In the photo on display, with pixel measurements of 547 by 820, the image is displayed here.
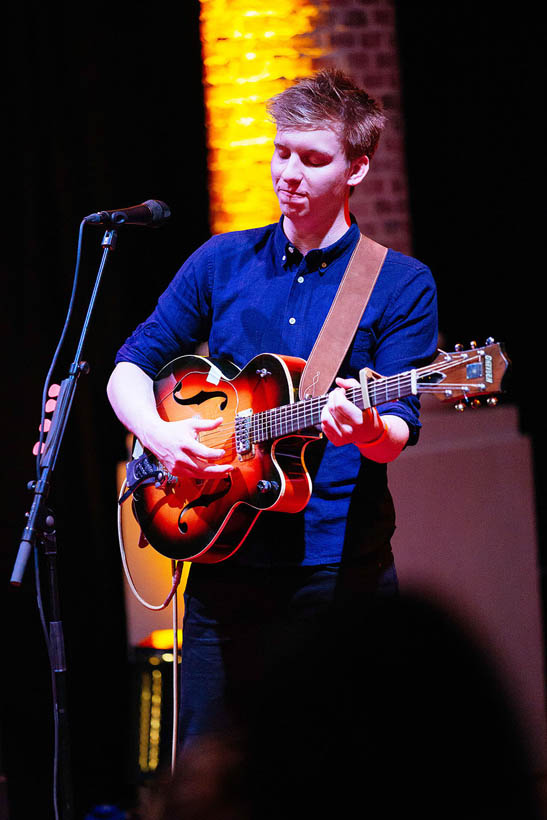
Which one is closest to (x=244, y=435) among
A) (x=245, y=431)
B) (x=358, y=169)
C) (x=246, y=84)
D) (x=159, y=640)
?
(x=245, y=431)

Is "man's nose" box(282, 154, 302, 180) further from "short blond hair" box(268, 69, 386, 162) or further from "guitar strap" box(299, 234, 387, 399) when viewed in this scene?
"guitar strap" box(299, 234, 387, 399)

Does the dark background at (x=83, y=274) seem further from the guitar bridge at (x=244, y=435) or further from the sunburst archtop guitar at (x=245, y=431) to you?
the guitar bridge at (x=244, y=435)

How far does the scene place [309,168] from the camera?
7.82ft

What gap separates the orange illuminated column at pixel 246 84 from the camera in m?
4.17

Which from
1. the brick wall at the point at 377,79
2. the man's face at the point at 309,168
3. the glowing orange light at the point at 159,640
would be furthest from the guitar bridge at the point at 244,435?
the brick wall at the point at 377,79

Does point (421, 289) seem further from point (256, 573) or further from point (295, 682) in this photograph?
point (295, 682)

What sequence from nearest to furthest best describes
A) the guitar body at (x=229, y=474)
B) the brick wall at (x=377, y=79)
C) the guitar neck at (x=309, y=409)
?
1. the guitar neck at (x=309, y=409)
2. the guitar body at (x=229, y=474)
3. the brick wall at (x=377, y=79)

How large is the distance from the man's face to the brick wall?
1.99 m

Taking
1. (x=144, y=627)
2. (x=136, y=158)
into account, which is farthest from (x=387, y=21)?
(x=144, y=627)

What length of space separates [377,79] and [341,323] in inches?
95.9

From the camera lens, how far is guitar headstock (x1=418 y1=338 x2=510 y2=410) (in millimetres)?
1978

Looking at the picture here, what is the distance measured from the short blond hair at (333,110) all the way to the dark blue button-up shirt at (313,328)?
25 centimetres

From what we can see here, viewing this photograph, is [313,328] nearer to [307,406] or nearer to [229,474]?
[307,406]

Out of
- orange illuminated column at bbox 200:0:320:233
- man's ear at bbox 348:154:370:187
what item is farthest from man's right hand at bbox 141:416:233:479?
orange illuminated column at bbox 200:0:320:233
